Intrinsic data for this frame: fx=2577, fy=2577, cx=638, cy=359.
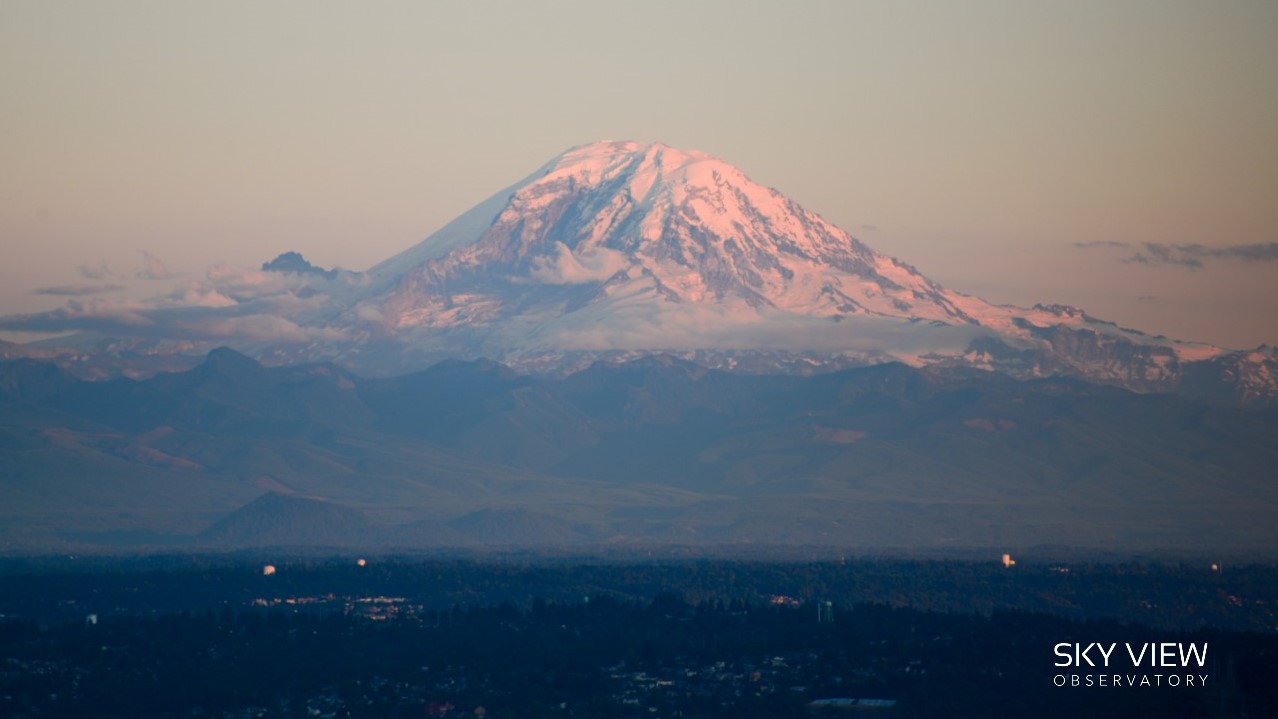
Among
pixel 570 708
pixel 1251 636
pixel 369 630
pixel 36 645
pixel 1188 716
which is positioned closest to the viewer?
pixel 1188 716

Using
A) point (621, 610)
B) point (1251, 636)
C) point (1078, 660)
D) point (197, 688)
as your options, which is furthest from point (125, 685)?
point (1251, 636)

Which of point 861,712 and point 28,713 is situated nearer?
point 861,712

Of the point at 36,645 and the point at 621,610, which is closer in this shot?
the point at 36,645

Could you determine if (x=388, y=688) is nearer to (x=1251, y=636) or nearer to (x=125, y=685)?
(x=125, y=685)

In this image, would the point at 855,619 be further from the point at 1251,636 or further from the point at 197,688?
the point at 197,688

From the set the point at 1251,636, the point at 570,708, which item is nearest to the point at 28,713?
the point at 570,708

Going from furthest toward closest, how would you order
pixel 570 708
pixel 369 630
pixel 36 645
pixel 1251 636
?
pixel 369 630
pixel 36 645
pixel 1251 636
pixel 570 708

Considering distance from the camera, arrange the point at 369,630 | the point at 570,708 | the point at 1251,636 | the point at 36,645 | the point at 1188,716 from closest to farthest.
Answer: the point at 1188,716
the point at 570,708
the point at 1251,636
the point at 36,645
the point at 369,630

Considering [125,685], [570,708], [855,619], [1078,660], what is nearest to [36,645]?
[125,685]

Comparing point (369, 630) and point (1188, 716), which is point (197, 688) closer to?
point (369, 630)
